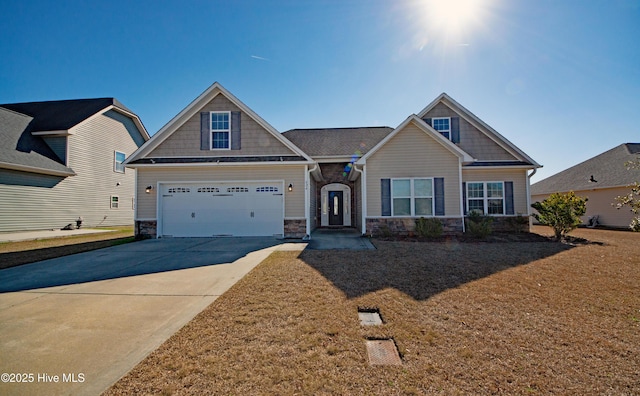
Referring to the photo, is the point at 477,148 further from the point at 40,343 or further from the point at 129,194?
the point at 129,194

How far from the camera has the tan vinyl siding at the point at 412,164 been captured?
38.0 feet

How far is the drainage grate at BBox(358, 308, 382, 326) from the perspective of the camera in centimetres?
347

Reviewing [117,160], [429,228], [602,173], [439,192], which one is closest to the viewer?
[429,228]

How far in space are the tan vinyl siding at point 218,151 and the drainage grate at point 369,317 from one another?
900 cm

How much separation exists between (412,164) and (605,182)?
1453cm

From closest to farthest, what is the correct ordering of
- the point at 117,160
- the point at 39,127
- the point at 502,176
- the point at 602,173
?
the point at 502,176
the point at 39,127
the point at 602,173
the point at 117,160

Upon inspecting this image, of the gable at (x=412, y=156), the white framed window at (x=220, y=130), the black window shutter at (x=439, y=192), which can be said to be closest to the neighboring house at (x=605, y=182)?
the gable at (x=412, y=156)

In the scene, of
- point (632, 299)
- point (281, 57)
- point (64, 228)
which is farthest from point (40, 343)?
point (64, 228)

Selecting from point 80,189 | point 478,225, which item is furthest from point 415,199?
point 80,189

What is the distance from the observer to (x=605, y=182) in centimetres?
1691

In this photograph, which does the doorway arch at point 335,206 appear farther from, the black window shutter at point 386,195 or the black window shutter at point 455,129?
the black window shutter at point 455,129

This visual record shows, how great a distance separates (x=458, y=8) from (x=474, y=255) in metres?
7.42

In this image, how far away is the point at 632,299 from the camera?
4.32m

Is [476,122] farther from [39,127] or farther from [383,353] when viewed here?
[39,127]
